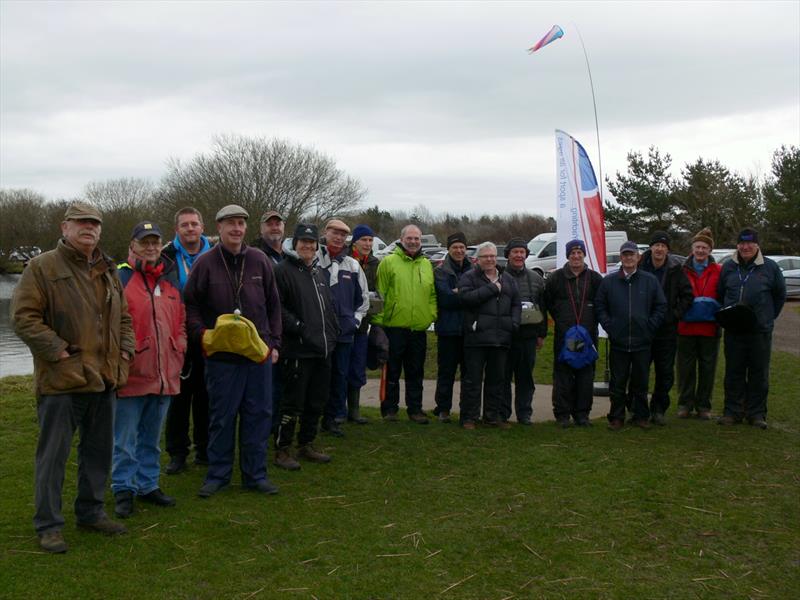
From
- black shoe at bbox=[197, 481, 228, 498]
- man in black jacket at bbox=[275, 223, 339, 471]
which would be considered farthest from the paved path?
black shoe at bbox=[197, 481, 228, 498]

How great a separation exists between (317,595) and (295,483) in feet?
6.55

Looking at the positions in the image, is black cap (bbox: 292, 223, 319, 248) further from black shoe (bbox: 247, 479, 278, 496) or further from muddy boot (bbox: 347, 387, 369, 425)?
muddy boot (bbox: 347, 387, 369, 425)

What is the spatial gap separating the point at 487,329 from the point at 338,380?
1.60 metres

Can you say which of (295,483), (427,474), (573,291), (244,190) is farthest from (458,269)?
(244,190)

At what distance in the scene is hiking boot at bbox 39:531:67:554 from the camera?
14.1 ft

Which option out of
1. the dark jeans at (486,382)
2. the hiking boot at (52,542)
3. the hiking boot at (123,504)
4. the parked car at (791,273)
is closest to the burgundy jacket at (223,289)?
the hiking boot at (123,504)

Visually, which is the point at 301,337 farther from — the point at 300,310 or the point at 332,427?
the point at 332,427

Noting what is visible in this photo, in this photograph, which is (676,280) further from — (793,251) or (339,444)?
(793,251)

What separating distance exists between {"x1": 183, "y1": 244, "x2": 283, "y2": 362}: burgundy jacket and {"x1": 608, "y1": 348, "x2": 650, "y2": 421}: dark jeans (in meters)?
3.94

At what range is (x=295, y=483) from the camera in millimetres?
5836

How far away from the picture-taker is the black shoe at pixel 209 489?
17.7 feet

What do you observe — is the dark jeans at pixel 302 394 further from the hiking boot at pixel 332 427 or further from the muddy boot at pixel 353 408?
the muddy boot at pixel 353 408

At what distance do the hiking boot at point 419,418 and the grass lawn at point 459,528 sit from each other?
763 millimetres

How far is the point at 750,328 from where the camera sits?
7766mm
